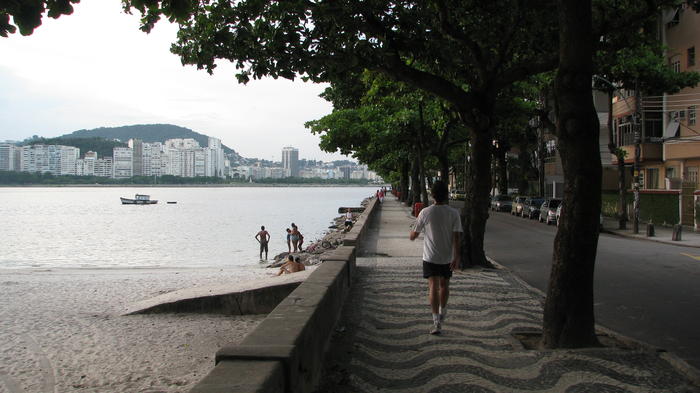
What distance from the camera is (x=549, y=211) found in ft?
103

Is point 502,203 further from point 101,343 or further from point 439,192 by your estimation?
point 439,192

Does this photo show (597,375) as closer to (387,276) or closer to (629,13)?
(387,276)

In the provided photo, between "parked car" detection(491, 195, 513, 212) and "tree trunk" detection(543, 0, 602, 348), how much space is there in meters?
40.2

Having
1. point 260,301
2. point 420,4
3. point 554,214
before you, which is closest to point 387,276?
point 260,301

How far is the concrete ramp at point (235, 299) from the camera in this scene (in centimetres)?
1091

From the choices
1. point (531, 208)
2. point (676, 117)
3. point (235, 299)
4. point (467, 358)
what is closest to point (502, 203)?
point (531, 208)

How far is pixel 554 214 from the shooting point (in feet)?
101

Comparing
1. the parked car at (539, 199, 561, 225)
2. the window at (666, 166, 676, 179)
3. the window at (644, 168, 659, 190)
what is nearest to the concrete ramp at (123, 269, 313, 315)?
the parked car at (539, 199, 561, 225)

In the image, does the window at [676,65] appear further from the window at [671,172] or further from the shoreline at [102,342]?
the shoreline at [102,342]

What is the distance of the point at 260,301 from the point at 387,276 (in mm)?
2492

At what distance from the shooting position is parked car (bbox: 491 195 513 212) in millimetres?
45688

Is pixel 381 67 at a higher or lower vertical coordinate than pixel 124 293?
higher

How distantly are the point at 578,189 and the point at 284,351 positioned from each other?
11.6 ft

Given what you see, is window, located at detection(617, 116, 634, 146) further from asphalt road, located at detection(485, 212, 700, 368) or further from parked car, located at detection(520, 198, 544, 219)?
asphalt road, located at detection(485, 212, 700, 368)
